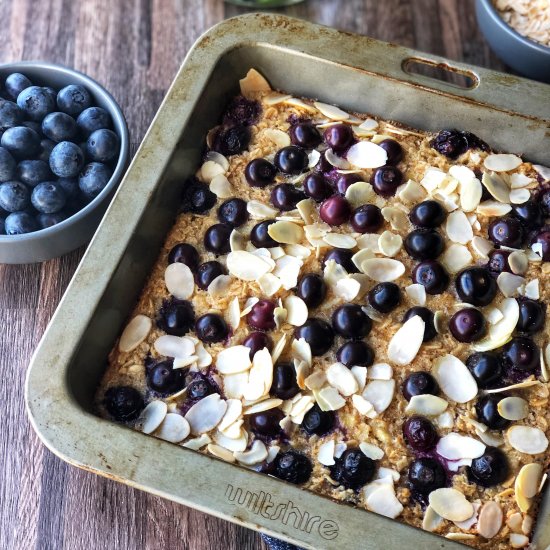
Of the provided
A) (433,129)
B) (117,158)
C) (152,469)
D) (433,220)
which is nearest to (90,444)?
(152,469)

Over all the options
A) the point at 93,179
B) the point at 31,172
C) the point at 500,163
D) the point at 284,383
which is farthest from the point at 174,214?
the point at 500,163

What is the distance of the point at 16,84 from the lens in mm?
1433

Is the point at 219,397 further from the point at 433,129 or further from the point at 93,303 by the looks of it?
the point at 433,129

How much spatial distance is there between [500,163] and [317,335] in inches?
18.1

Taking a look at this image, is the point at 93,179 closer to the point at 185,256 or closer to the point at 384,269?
the point at 185,256

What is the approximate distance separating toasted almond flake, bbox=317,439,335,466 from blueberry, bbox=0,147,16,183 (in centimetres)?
71

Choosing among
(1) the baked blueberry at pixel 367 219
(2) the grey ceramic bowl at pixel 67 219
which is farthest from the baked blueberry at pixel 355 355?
(2) the grey ceramic bowl at pixel 67 219

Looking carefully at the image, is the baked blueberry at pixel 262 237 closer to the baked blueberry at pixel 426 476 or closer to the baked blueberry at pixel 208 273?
the baked blueberry at pixel 208 273

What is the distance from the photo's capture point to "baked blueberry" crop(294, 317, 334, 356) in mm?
1214

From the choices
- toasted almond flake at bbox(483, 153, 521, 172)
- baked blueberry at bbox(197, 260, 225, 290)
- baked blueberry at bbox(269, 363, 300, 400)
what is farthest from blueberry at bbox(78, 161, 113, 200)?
toasted almond flake at bbox(483, 153, 521, 172)

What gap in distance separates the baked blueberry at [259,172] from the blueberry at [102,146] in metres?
0.25

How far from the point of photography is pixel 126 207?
122cm

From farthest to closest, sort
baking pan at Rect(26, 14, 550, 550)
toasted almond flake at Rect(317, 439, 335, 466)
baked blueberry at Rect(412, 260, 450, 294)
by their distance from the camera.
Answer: baked blueberry at Rect(412, 260, 450, 294), toasted almond flake at Rect(317, 439, 335, 466), baking pan at Rect(26, 14, 550, 550)

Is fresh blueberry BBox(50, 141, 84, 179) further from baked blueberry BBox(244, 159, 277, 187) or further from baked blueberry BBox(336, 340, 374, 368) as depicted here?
baked blueberry BBox(336, 340, 374, 368)
